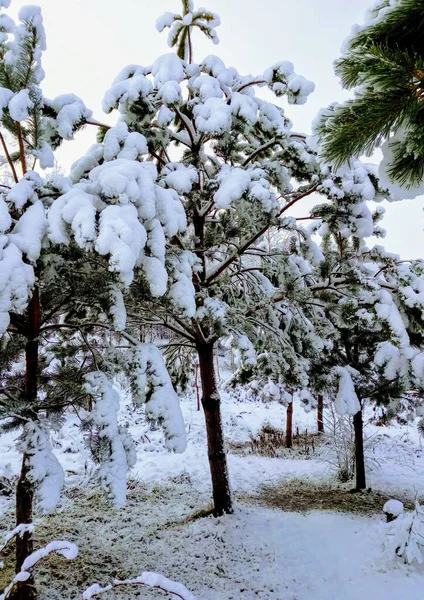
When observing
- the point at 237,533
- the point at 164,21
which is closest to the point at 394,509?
the point at 237,533

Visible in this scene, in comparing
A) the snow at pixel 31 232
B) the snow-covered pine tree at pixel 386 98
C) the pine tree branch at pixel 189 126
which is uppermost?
the pine tree branch at pixel 189 126

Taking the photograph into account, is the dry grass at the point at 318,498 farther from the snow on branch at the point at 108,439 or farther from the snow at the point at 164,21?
the snow at the point at 164,21

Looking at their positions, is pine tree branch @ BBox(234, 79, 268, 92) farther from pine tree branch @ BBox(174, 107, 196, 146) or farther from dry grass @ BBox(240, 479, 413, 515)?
dry grass @ BBox(240, 479, 413, 515)

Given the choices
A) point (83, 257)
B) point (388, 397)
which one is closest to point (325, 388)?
point (388, 397)

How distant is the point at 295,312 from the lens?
5.80m

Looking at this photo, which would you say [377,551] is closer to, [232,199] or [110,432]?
[110,432]

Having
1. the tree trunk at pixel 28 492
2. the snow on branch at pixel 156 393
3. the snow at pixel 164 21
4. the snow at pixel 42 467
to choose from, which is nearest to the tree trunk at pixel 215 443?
the snow on branch at pixel 156 393

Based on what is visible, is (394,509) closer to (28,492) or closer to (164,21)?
(28,492)

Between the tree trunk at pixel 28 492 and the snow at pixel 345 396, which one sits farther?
the snow at pixel 345 396

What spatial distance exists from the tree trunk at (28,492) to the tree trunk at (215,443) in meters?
2.76

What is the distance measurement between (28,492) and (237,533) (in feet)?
10.2

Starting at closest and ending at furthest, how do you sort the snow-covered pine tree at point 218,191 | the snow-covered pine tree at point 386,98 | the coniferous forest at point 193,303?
the snow-covered pine tree at point 386,98, the coniferous forest at point 193,303, the snow-covered pine tree at point 218,191

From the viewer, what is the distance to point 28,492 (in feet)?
10.5

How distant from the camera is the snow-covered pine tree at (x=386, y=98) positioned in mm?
1643
